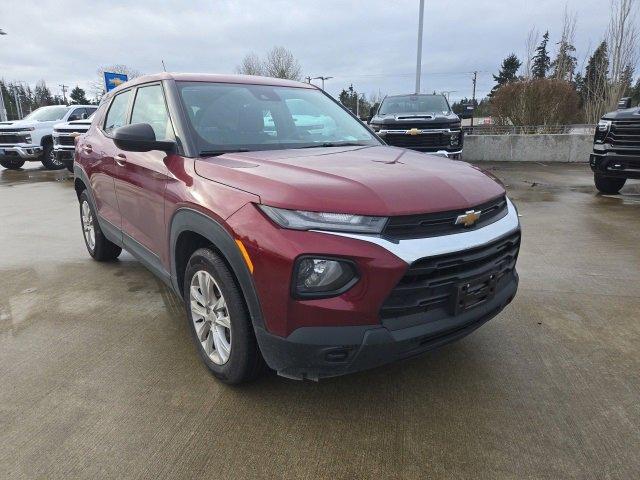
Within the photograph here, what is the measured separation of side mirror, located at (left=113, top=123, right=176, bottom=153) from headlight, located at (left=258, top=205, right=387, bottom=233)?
46.5 inches

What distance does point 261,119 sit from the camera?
3.25m

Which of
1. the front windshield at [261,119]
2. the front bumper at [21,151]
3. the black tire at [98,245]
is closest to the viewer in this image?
the front windshield at [261,119]

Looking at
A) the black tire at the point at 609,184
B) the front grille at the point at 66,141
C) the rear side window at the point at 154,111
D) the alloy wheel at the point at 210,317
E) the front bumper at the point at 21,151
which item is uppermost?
the rear side window at the point at 154,111

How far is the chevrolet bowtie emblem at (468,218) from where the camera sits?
224cm

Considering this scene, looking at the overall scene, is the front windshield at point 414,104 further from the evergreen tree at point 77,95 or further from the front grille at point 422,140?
A: the evergreen tree at point 77,95

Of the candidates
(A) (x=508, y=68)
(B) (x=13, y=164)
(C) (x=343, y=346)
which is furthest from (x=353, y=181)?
(A) (x=508, y=68)

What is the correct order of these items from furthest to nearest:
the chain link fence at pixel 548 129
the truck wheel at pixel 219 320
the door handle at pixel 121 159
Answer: the chain link fence at pixel 548 129 → the door handle at pixel 121 159 → the truck wheel at pixel 219 320

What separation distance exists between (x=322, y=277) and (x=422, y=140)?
8692mm

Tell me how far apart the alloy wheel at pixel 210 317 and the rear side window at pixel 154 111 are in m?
0.96

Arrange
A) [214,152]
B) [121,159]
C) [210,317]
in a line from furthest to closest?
[121,159], [214,152], [210,317]

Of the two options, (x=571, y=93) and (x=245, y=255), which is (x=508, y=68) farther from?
(x=245, y=255)

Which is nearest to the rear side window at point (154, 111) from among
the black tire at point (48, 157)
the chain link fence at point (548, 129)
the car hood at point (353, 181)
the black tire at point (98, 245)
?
the car hood at point (353, 181)

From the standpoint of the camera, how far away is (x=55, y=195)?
9281 mm

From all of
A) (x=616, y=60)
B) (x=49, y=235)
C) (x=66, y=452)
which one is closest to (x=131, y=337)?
(x=66, y=452)
